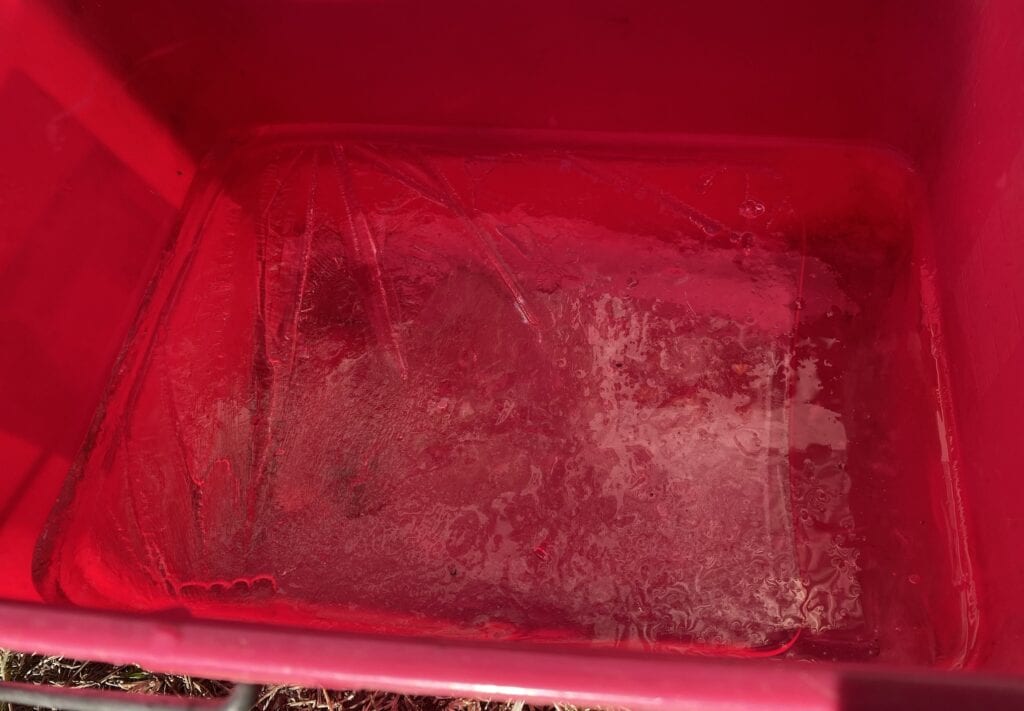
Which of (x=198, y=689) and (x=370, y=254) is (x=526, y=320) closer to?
(x=370, y=254)

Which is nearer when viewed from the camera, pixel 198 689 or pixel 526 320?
pixel 198 689

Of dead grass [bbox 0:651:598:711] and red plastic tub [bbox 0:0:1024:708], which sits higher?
red plastic tub [bbox 0:0:1024:708]

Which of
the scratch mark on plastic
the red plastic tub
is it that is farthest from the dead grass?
the scratch mark on plastic

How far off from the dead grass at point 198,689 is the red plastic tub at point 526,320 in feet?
0.37

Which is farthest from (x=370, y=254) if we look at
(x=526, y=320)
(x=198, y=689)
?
(x=198, y=689)

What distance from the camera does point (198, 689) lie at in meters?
0.86

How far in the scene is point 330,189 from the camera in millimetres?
1062

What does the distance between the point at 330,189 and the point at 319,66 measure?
0.16 meters

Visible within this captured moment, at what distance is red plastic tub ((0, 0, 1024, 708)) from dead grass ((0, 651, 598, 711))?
11 cm

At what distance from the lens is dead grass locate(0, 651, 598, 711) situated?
33.9 inches

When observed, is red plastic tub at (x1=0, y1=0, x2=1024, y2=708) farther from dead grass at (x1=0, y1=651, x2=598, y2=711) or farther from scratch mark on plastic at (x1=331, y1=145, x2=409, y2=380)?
dead grass at (x1=0, y1=651, x2=598, y2=711)

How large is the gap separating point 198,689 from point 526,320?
0.58 metres

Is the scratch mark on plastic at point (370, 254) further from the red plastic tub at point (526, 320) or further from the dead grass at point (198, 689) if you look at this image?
the dead grass at point (198, 689)

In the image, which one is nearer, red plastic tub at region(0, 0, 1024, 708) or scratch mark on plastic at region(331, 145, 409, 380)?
red plastic tub at region(0, 0, 1024, 708)
